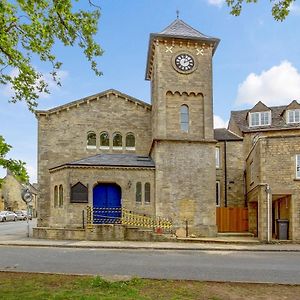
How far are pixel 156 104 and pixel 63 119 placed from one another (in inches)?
278

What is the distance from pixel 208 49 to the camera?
28.9 metres

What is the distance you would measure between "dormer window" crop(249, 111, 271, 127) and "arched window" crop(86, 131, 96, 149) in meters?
15.3

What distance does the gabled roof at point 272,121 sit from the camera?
Result: 121 feet

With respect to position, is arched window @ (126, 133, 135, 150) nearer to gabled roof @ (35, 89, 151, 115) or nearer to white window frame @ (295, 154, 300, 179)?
gabled roof @ (35, 89, 151, 115)

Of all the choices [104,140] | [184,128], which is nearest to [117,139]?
[104,140]

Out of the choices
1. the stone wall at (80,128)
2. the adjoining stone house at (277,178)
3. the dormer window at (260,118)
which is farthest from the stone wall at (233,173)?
the stone wall at (80,128)

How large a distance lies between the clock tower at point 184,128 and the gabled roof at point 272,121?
35.2 ft

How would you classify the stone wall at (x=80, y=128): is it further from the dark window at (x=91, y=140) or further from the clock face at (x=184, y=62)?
the clock face at (x=184, y=62)

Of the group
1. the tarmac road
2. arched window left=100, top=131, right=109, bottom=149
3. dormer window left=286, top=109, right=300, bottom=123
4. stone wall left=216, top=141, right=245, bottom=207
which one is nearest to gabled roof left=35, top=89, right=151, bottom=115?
arched window left=100, top=131, right=109, bottom=149

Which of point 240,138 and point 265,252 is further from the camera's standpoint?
point 240,138

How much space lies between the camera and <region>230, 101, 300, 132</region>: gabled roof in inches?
1455

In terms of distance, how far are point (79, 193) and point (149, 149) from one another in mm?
6813

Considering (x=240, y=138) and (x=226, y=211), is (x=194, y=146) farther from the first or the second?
(x=240, y=138)

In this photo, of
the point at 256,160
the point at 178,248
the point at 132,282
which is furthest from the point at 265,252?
the point at 132,282
